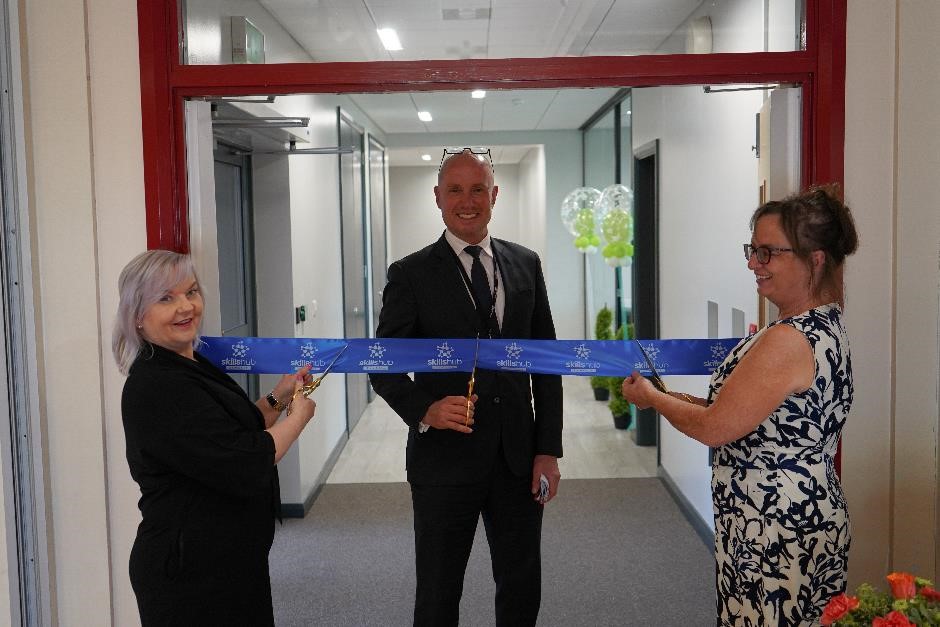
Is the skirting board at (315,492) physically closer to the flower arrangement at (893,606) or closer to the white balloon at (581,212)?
the white balloon at (581,212)

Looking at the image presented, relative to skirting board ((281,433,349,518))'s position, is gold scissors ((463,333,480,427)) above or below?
above

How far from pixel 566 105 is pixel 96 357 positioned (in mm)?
6521

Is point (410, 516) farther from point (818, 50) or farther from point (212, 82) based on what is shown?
point (818, 50)

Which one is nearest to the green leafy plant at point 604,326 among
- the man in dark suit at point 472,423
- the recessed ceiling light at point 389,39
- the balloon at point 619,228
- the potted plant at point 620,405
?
the potted plant at point 620,405

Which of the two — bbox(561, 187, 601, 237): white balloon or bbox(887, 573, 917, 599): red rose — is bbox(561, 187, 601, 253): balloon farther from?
bbox(887, 573, 917, 599): red rose

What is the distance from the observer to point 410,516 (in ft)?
16.0

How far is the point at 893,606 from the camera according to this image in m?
1.28

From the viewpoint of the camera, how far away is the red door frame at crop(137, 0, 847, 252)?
96.2 inches

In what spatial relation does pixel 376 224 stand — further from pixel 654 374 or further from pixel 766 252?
pixel 766 252

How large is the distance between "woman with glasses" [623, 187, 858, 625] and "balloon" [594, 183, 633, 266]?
4.80 metres

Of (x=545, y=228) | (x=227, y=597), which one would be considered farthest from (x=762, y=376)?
(x=545, y=228)

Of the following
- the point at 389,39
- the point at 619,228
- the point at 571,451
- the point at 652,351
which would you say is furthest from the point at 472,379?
the point at 619,228

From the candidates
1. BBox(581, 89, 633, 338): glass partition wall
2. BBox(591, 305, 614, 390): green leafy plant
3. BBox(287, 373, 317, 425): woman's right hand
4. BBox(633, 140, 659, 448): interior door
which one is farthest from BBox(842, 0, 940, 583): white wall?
BBox(591, 305, 614, 390): green leafy plant

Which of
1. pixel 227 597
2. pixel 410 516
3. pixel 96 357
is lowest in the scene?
pixel 410 516
